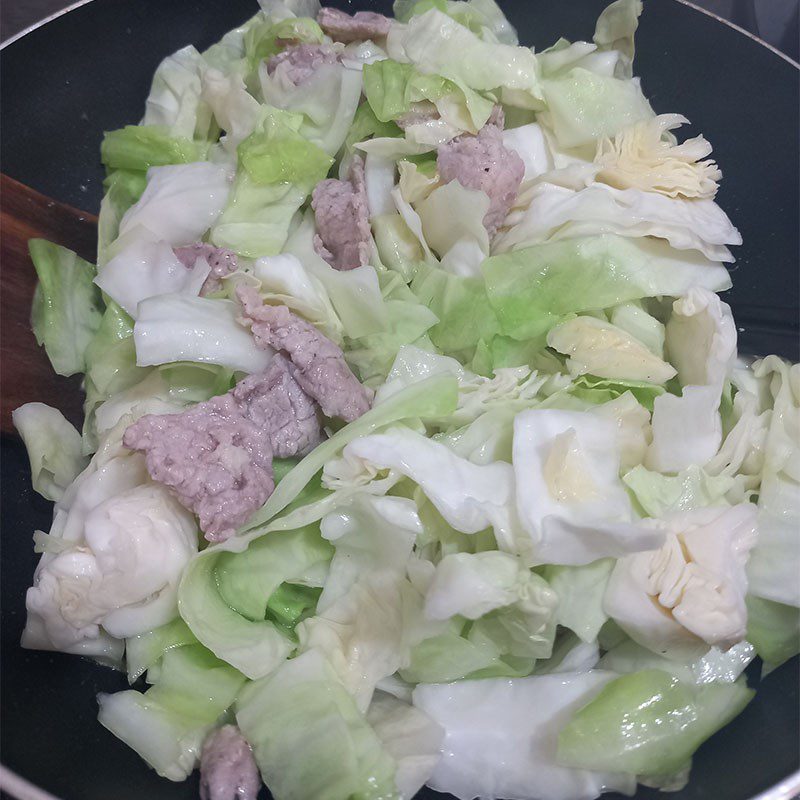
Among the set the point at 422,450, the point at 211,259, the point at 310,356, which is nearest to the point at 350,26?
the point at 211,259

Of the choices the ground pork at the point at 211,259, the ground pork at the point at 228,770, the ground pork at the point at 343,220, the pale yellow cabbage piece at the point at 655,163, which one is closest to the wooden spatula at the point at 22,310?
the ground pork at the point at 211,259

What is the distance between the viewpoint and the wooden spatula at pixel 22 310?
1.46 metres

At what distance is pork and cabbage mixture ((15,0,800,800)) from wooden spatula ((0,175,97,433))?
0.04m

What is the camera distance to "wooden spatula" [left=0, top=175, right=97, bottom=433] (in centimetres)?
146

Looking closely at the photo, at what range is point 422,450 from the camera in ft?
3.95

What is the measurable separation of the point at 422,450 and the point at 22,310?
0.90 meters

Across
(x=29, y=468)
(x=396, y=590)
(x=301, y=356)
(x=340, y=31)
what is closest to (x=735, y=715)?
(x=396, y=590)

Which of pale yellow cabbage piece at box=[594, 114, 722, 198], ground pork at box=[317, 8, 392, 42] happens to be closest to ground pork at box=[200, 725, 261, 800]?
pale yellow cabbage piece at box=[594, 114, 722, 198]

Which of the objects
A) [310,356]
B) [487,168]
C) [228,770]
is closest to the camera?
[228,770]

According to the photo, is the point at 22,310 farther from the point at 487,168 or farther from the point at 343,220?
the point at 487,168

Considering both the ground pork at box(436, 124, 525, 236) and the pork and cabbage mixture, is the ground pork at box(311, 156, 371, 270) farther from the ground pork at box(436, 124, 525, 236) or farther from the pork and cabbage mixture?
the ground pork at box(436, 124, 525, 236)

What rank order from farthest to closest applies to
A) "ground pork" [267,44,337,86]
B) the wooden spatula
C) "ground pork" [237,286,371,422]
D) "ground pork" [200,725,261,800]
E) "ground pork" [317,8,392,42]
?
"ground pork" [317,8,392,42] → "ground pork" [267,44,337,86] → the wooden spatula → "ground pork" [237,286,371,422] → "ground pork" [200,725,261,800]

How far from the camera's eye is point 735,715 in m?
1.09

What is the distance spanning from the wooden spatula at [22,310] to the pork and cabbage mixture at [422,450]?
4cm
